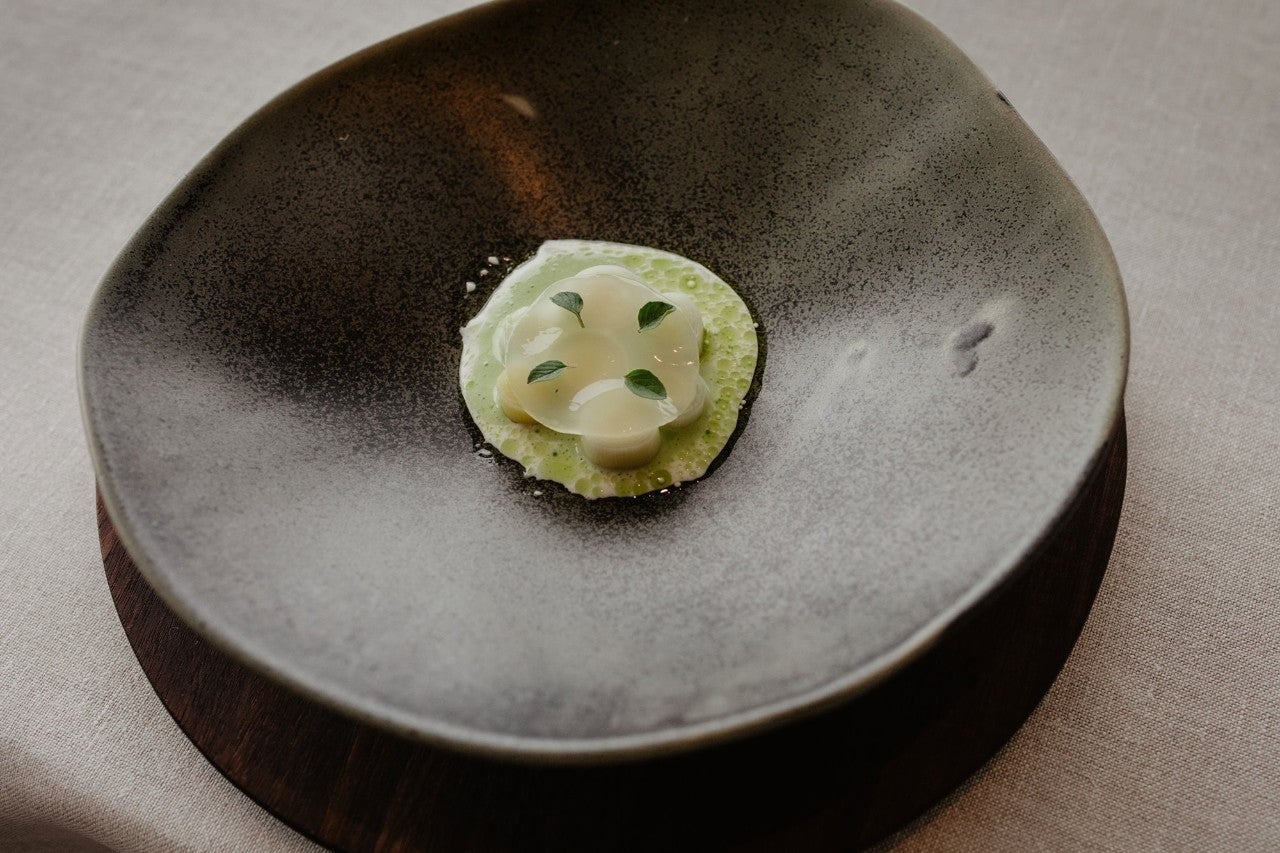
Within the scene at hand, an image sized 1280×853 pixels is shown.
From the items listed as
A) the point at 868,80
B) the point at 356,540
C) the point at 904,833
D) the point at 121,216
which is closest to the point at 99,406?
the point at 356,540

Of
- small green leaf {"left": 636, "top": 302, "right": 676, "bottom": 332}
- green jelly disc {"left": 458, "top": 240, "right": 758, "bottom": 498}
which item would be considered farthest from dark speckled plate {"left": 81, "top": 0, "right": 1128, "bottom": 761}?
small green leaf {"left": 636, "top": 302, "right": 676, "bottom": 332}

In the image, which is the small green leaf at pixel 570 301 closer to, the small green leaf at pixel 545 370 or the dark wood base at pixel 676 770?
the small green leaf at pixel 545 370

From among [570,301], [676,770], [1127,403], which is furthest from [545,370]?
[1127,403]

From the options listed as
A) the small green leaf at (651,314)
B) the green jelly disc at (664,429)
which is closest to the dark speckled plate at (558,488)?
the green jelly disc at (664,429)

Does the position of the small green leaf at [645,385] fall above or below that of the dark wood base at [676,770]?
above

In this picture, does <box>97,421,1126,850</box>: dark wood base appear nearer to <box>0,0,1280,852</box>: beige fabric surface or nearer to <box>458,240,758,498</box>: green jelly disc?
<box>0,0,1280,852</box>: beige fabric surface

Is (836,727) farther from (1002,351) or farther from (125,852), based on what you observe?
(125,852)
